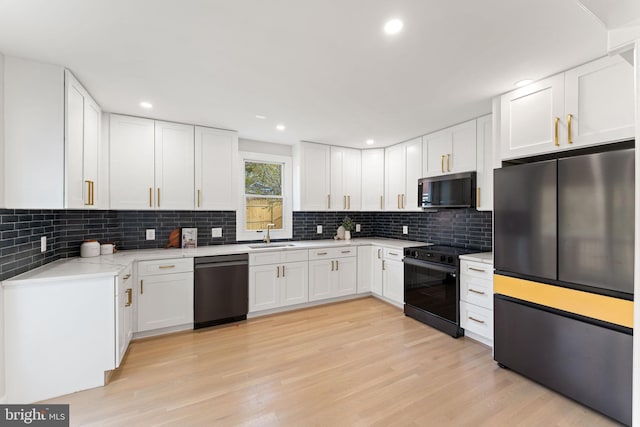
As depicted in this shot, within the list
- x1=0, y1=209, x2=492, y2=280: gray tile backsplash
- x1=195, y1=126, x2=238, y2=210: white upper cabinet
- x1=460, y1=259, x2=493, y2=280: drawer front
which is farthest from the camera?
x1=195, y1=126, x2=238, y2=210: white upper cabinet

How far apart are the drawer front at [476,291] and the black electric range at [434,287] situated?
0.06 meters

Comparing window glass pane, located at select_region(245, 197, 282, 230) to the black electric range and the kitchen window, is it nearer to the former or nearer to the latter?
the kitchen window

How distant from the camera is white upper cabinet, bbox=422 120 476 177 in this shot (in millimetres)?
3107

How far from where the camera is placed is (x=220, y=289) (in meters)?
3.20

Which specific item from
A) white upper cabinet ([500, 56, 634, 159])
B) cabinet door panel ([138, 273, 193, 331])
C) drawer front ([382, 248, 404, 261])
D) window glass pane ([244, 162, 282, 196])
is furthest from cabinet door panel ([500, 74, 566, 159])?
cabinet door panel ([138, 273, 193, 331])

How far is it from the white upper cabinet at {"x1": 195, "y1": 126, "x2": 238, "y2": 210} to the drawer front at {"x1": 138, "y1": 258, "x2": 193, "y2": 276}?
2.26 ft

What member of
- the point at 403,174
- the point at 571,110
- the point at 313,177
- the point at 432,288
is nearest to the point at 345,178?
the point at 313,177

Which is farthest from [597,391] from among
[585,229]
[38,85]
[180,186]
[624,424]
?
[38,85]

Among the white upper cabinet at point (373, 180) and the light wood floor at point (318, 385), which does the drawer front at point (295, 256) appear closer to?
the light wood floor at point (318, 385)

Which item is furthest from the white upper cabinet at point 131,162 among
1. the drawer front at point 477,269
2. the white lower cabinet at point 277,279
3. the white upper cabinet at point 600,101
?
the white upper cabinet at point 600,101

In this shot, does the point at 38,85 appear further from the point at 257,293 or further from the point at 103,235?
the point at 257,293

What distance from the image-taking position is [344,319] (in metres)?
3.45

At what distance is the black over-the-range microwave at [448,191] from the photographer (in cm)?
309

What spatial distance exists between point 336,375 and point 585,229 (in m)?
2.06
